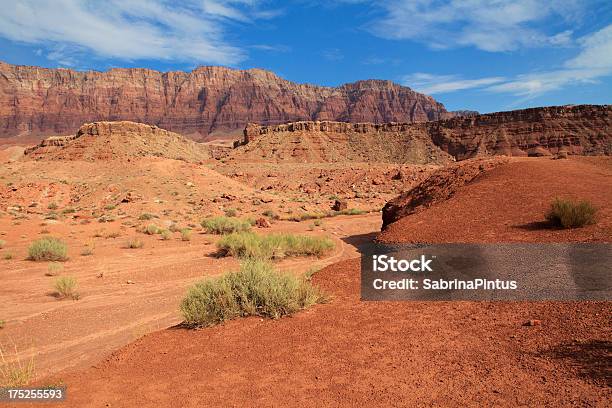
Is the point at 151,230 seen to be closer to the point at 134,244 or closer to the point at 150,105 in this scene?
the point at 134,244

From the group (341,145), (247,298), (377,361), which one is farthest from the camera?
(341,145)

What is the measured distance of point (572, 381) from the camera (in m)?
3.20

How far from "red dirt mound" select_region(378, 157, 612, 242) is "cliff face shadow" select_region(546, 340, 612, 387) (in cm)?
428

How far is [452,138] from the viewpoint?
73.1 metres

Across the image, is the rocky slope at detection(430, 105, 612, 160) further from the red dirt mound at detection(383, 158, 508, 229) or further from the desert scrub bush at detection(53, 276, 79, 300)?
the desert scrub bush at detection(53, 276, 79, 300)

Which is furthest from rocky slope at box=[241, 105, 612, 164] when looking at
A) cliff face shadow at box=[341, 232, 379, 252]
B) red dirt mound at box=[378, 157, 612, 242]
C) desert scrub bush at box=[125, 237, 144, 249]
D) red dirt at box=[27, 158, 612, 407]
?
red dirt at box=[27, 158, 612, 407]

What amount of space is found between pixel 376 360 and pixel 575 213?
6478 millimetres

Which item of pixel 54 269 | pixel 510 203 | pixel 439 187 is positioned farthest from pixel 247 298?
pixel 439 187

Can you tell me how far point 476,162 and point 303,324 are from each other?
1247cm

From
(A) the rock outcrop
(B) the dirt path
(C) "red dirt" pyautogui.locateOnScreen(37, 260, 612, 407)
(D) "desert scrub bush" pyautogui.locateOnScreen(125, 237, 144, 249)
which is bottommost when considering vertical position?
(B) the dirt path

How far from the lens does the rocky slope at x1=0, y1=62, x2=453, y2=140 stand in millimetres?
155750

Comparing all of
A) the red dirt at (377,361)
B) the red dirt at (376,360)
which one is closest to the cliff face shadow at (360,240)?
→ the red dirt at (376,360)

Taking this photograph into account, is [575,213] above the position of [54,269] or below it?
above

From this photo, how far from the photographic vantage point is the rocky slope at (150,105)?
15575 cm
